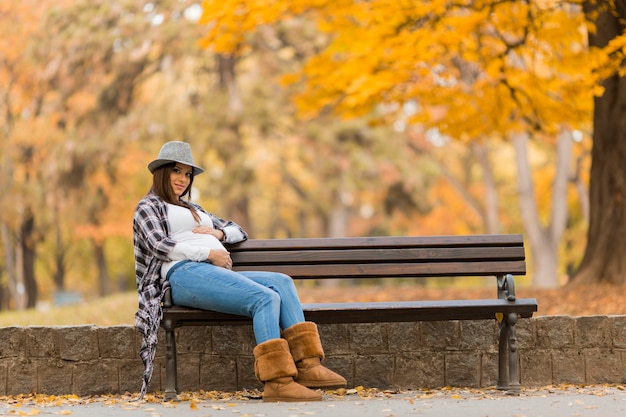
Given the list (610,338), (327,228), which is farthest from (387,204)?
(610,338)

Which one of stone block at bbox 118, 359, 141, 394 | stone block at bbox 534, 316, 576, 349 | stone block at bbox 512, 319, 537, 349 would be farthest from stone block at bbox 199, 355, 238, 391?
stone block at bbox 534, 316, 576, 349

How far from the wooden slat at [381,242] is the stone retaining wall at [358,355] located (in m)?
0.56

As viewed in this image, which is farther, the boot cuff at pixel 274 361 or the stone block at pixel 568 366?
the stone block at pixel 568 366

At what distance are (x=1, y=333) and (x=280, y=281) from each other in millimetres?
1918

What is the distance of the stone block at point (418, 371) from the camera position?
6.57 m

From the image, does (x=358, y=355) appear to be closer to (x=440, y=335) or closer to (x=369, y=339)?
(x=369, y=339)

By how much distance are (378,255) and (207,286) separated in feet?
4.12

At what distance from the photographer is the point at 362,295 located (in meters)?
12.8

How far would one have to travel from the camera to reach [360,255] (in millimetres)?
6430

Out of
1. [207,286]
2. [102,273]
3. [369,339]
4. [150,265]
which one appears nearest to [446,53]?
[369,339]

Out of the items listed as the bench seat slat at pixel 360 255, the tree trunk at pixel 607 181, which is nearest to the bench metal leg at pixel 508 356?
the bench seat slat at pixel 360 255

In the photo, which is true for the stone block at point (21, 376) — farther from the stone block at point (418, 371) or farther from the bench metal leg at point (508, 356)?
the bench metal leg at point (508, 356)

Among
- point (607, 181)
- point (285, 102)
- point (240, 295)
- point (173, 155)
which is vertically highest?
point (285, 102)

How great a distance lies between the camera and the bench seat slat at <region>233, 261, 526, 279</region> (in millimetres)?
6371
